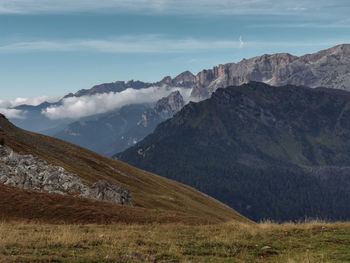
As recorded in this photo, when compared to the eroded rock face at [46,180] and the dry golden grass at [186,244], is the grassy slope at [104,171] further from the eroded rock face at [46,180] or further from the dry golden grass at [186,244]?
the dry golden grass at [186,244]

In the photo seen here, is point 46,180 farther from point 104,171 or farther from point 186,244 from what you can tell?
point 104,171

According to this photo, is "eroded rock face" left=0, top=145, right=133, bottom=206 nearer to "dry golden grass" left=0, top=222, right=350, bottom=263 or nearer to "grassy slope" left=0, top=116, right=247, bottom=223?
"grassy slope" left=0, top=116, right=247, bottom=223

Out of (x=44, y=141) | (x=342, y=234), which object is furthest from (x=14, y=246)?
(x=44, y=141)

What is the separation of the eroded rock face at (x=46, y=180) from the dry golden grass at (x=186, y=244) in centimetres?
2193

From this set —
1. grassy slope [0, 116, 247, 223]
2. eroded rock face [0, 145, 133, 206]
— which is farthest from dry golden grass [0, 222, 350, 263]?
grassy slope [0, 116, 247, 223]

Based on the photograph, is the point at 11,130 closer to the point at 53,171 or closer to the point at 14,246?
the point at 53,171

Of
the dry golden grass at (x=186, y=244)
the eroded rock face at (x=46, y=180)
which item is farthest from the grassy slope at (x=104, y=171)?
the dry golden grass at (x=186, y=244)

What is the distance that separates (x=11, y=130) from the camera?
8981 centimetres

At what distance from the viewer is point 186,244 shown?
23.7m

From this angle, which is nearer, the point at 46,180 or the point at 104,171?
the point at 46,180

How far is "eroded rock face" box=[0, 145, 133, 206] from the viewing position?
1948 inches

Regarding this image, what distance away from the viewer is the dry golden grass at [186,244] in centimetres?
1919

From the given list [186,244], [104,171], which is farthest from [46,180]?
[104,171]

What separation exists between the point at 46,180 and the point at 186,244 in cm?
3460
